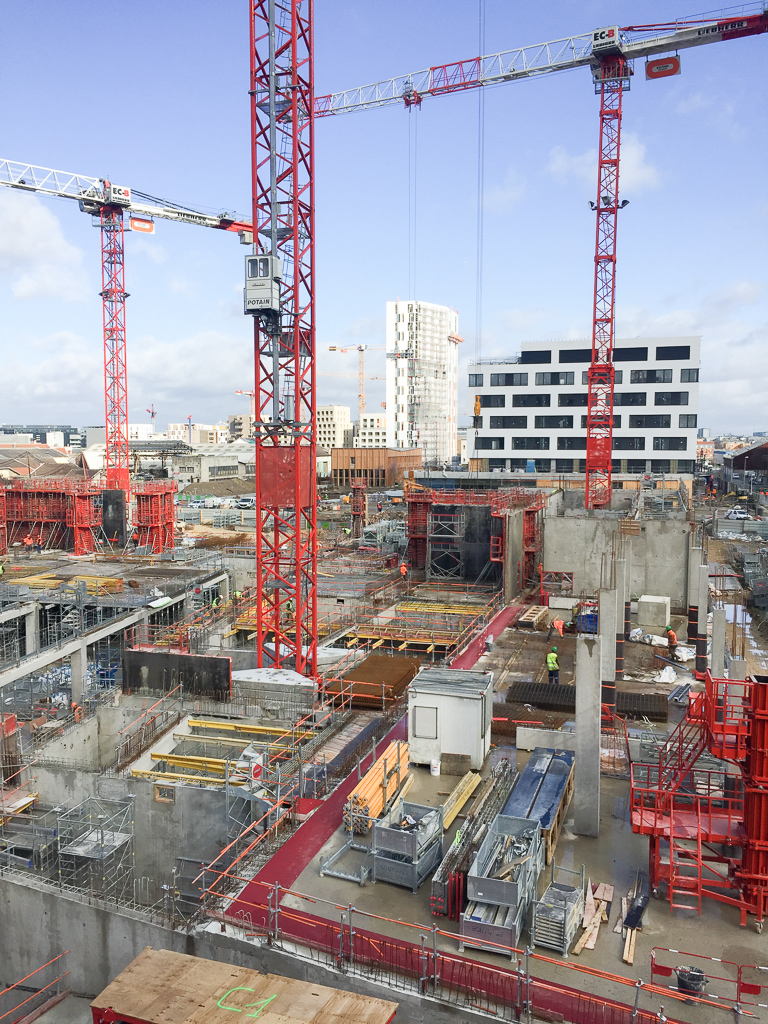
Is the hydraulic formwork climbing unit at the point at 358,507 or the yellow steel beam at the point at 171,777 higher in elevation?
the hydraulic formwork climbing unit at the point at 358,507

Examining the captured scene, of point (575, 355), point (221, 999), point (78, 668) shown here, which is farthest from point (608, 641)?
point (575, 355)

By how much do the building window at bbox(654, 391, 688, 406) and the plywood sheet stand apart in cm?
6619

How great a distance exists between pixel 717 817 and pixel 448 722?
520 centimetres

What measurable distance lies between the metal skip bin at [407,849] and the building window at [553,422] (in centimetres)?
6183

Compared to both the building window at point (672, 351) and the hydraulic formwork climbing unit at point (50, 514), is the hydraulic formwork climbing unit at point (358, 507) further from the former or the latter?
the building window at point (672, 351)

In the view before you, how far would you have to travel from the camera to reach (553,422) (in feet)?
234

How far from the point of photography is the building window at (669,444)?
68.4 meters

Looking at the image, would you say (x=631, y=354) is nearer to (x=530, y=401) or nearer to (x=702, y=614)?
(x=530, y=401)

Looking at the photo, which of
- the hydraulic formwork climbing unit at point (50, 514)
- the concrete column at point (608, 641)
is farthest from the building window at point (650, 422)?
the concrete column at point (608, 641)

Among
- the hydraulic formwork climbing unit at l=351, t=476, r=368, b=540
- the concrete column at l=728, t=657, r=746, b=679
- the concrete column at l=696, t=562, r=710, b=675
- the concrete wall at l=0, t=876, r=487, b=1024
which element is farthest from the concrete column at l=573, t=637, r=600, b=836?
the hydraulic formwork climbing unit at l=351, t=476, r=368, b=540

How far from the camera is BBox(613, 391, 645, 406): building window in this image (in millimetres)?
68750

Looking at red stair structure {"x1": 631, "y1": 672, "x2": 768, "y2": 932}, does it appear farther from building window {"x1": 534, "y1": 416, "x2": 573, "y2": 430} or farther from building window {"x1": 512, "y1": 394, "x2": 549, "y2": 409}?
building window {"x1": 512, "y1": 394, "x2": 549, "y2": 409}

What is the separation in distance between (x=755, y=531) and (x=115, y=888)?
4576 centimetres

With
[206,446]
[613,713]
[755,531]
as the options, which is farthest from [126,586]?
[206,446]
